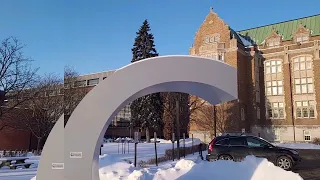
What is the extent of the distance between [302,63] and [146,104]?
23504mm

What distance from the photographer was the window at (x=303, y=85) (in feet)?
136

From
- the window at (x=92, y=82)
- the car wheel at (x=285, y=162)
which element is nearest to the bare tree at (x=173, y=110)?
the car wheel at (x=285, y=162)

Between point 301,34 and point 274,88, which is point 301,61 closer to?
point 301,34

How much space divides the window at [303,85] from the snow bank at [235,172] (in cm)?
3584

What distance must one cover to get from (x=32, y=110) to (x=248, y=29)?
38.0 meters

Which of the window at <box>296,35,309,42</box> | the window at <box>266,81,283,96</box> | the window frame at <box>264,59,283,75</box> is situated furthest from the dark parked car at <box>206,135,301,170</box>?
the window at <box>296,35,309,42</box>

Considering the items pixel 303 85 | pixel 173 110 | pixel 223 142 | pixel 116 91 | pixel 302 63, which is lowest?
pixel 223 142

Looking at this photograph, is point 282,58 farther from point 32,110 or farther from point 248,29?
point 32,110

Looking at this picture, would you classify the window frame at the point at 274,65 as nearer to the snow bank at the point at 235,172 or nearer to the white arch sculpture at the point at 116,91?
the snow bank at the point at 235,172

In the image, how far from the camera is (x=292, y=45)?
42812mm

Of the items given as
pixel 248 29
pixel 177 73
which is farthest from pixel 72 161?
pixel 248 29

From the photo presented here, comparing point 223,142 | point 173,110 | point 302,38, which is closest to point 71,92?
point 173,110

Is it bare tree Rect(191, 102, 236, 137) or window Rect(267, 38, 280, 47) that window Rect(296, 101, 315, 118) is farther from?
bare tree Rect(191, 102, 236, 137)

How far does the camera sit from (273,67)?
44312mm
